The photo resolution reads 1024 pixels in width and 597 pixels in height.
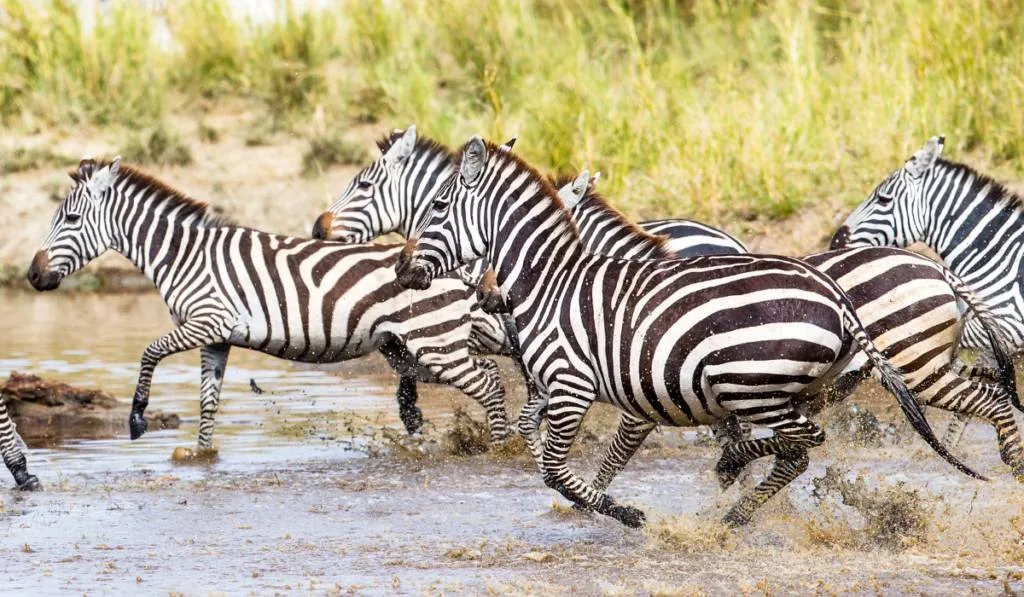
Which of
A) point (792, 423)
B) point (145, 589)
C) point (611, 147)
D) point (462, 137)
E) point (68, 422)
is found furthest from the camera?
point (462, 137)

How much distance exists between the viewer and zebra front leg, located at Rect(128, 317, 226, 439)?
31.0 ft

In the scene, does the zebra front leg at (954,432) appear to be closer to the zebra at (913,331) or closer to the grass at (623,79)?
the zebra at (913,331)

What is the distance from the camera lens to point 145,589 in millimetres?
6035

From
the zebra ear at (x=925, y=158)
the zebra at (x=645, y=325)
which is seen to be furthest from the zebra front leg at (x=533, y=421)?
the zebra ear at (x=925, y=158)

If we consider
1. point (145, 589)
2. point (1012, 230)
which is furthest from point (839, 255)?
point (145, 589)

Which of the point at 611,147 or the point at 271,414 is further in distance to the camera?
the point at 611,147

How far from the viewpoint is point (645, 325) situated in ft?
21.4

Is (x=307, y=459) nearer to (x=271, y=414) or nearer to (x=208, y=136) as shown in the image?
(x=271, y=414)

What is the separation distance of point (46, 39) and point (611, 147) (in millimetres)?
8398

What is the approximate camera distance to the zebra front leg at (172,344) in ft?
31.0

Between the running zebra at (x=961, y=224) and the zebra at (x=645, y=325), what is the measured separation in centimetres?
275

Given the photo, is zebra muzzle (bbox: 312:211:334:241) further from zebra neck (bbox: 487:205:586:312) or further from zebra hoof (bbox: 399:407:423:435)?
zebra neck (bbox: 487:205:586:312)

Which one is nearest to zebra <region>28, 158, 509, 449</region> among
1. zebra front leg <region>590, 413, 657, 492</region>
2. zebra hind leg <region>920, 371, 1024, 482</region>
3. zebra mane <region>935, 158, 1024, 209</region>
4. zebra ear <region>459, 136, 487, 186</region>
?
zebra front leg <region>590, 413, 657, 492</region>

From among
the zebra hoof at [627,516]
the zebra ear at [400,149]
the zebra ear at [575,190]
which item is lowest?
the zebra hoof at [627,516]
